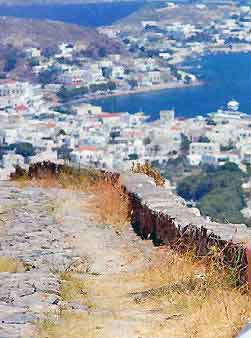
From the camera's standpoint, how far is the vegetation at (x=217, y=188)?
140 feet

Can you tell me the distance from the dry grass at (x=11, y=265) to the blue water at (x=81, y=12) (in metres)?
153

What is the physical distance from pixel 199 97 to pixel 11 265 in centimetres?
8998

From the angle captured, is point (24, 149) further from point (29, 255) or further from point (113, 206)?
point (29, 255)

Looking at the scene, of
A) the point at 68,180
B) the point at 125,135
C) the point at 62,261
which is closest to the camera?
the point at 62,261

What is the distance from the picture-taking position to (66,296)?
4.58 meters

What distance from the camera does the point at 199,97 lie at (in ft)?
311

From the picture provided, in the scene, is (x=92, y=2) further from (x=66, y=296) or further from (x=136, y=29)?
(x=66, y=296)

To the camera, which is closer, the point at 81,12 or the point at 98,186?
the point at 98,186

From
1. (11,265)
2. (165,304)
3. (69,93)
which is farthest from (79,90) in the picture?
(165,304)

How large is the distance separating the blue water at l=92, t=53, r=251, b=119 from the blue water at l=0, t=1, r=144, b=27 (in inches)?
2231

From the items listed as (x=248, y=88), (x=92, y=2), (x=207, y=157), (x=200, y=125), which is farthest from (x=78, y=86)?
(x=92, y=2)

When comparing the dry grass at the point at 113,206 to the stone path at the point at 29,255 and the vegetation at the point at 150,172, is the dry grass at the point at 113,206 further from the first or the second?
the vegetation at the point at 150,172

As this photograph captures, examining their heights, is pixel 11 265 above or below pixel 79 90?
above

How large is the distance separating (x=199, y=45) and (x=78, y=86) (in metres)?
34.2
